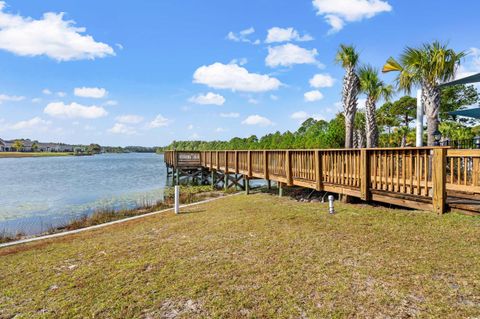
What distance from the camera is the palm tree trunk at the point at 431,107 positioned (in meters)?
8.72

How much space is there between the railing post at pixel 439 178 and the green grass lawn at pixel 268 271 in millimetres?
268

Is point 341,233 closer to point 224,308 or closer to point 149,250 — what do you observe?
point 224,308

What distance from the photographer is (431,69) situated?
889 cm

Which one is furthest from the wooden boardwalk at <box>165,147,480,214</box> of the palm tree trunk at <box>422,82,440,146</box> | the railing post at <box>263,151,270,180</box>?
the railing post at <box>263,151,270,180</box>

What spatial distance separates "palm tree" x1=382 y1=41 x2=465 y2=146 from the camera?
876 cm

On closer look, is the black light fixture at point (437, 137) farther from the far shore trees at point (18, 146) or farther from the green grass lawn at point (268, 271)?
the far shore trees at point (18, 146)

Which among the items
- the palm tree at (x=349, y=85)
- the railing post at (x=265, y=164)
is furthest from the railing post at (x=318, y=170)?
the palm tree at (x=349, y=85)

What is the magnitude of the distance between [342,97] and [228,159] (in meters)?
7.32

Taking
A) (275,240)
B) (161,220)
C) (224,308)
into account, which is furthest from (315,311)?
(161,220)

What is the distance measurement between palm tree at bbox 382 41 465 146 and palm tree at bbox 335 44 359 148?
15.4 ft

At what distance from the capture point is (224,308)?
336cm

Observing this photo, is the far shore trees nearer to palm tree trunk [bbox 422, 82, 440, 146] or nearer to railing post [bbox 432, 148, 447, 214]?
palm tree trunk [bbox 422, 82, 440, 146]

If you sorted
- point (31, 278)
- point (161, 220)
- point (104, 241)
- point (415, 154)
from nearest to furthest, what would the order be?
point (31, 278) < point (415, 154) < point (104, 241) < point (161, 220)

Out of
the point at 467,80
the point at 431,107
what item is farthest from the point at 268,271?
the point at 467,80
